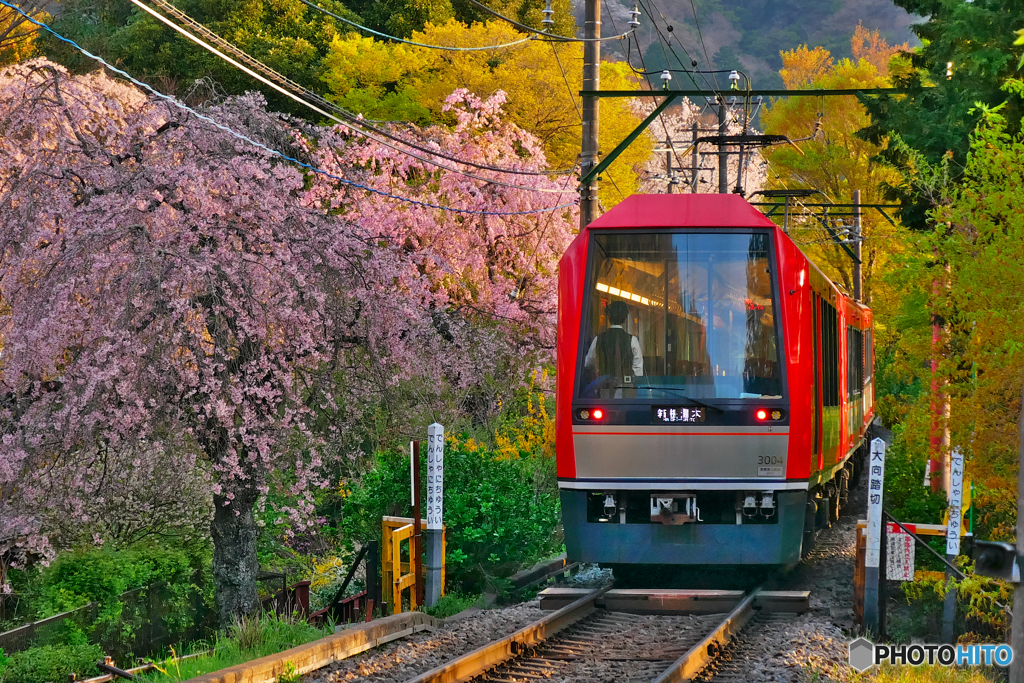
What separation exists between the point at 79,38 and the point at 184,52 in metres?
4.58

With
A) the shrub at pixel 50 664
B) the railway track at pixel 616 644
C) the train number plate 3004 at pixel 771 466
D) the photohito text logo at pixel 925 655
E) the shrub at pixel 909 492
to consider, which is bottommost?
the shrub at pixel 50 664

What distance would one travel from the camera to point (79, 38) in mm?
42062

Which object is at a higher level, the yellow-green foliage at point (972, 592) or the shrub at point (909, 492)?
the shrub at point (909, 492)

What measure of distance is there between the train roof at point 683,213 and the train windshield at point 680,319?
0.11 m

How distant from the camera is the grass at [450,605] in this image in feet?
36.5

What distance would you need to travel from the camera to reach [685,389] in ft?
35.1

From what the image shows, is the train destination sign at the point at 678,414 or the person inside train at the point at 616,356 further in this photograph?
the person inside train at the point at 616,356

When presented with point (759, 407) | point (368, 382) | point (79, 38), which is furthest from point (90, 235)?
point (79, 38)

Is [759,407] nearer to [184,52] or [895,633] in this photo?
[895,633]

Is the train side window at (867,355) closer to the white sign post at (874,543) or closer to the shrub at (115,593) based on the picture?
the white sign post at (874,543)

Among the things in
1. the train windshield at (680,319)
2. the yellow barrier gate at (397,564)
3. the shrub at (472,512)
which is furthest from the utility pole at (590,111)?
the yellow barrier gate at (397,564)

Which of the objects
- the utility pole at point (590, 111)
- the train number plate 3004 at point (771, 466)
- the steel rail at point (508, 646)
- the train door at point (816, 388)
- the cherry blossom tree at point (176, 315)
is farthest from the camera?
the utility pole at point (590, 111)

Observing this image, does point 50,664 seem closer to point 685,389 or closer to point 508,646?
point 508,646

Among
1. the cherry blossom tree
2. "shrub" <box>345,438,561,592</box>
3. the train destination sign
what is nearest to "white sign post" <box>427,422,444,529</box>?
"shrub" <box>345,438,561,592</box>
